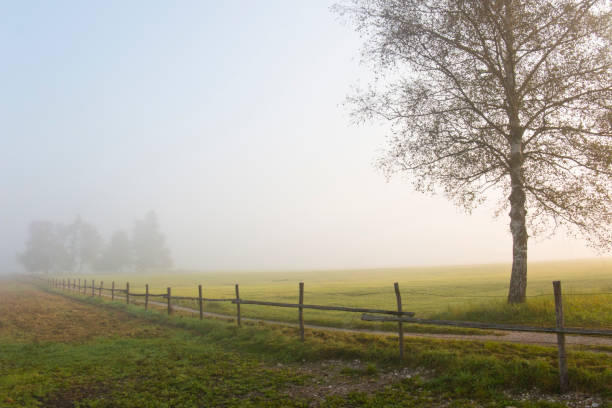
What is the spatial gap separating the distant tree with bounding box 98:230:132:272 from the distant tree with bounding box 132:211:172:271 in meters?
2.50

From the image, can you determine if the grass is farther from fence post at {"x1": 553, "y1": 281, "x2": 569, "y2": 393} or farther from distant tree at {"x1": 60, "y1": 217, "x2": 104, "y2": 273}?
distant tree at {"x1": 60, "y1": 217, "x2": 104, "y2": 273}

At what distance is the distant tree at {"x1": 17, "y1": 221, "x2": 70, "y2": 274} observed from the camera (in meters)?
118

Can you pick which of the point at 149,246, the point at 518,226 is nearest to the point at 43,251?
the point at 149,246

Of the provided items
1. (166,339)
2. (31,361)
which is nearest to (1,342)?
(31,361)

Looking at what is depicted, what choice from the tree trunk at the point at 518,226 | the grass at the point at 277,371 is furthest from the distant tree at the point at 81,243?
the tree trunk at the point at 518,226

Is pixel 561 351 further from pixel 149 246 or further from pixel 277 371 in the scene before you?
pixel 149 246

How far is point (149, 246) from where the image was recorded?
12250 cm

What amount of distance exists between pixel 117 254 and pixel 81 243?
1395 centimetres

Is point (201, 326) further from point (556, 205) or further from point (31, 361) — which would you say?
point (556, 205)

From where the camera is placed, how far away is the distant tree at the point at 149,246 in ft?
397

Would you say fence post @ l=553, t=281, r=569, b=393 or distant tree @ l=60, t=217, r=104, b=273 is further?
distant tree @ l=60, t=217, r=104, b=273

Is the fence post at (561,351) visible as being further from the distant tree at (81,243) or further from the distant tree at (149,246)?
the distant tree at (81,243)

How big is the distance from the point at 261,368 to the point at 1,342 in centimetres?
1322

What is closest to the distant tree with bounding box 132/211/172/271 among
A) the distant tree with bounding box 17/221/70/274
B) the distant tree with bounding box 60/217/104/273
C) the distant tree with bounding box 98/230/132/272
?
the distant tree with bounding box 98/230/132/272
